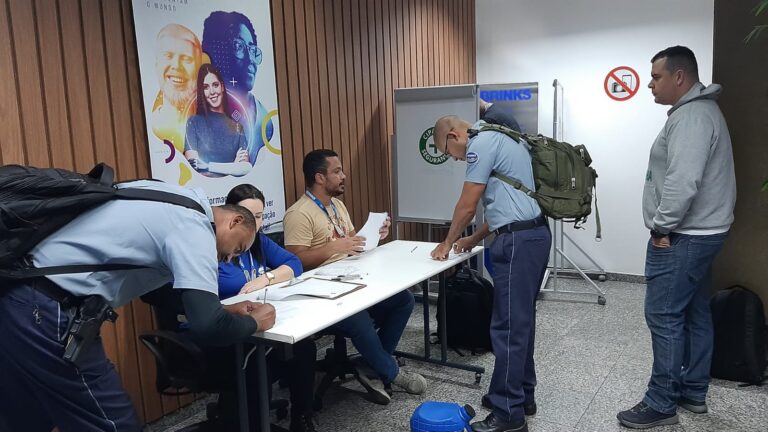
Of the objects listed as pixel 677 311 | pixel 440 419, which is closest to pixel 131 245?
pixel 440 419

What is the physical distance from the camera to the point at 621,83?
16.7 feet

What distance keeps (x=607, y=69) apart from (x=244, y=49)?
3484mm

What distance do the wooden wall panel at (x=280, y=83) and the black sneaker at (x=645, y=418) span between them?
85.9 inches

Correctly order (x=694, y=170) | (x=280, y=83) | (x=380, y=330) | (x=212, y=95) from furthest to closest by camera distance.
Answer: (x=280, y=83) → (x=380, y=330) → (x=212, y=95) → (x=694, y=170)

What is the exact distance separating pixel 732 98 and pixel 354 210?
2.52 m

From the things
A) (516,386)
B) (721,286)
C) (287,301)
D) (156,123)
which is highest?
(156,123)

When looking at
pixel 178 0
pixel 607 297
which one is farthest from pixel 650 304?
pixel 178 0

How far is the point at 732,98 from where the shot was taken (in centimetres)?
305

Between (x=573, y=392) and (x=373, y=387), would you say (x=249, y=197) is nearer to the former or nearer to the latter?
(x=373, y=387)

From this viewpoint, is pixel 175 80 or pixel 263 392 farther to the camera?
pixel 175 80

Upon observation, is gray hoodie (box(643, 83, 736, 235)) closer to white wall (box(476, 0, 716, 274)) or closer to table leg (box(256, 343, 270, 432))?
table leg (box(256, 343, 270, 432))

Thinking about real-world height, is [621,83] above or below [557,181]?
above

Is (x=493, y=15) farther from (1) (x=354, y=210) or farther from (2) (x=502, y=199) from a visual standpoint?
(2) (x=502, y=199)

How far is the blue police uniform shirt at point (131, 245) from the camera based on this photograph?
152cm
